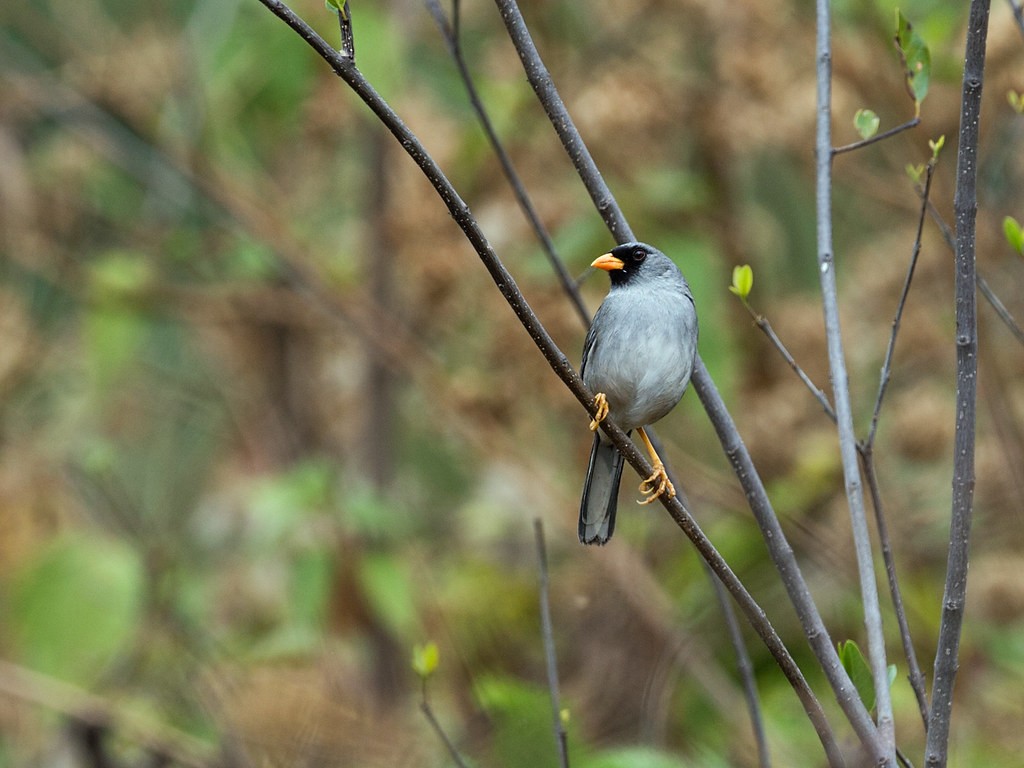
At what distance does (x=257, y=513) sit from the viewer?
430 cm

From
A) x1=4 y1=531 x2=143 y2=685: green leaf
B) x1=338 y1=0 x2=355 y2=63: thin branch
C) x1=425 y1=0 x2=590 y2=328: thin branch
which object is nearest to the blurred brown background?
x1=4 y1=531 x2=143 y2=685: green leaf

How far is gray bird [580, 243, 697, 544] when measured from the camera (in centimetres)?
254

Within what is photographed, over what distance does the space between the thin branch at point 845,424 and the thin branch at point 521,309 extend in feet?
0.21

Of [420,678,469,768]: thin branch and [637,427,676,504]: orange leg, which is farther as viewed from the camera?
[637,427,676,504]: orange leg

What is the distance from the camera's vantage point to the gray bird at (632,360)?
8.34ft

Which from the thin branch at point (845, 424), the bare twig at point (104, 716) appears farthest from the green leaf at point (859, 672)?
the bare twig at point (104, 716)

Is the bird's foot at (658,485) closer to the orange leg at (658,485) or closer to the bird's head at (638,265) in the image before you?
the orange leg at (658,485)

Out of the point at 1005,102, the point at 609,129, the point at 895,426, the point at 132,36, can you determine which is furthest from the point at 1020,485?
the point at 132,36

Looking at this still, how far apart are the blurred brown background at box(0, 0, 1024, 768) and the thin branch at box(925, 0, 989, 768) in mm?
1586

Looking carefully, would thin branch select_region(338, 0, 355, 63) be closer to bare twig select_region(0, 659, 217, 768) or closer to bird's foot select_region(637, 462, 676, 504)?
bird's foot select_region(637, 462, 676, 504)

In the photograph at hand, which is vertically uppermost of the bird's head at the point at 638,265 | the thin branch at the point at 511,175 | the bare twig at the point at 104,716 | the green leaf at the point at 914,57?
the green leaf at the point at 914,57

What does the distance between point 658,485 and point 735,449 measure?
28 cm

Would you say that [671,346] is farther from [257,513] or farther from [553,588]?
[553,588]

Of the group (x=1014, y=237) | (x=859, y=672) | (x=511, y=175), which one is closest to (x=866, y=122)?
(x=1014, y=237)
